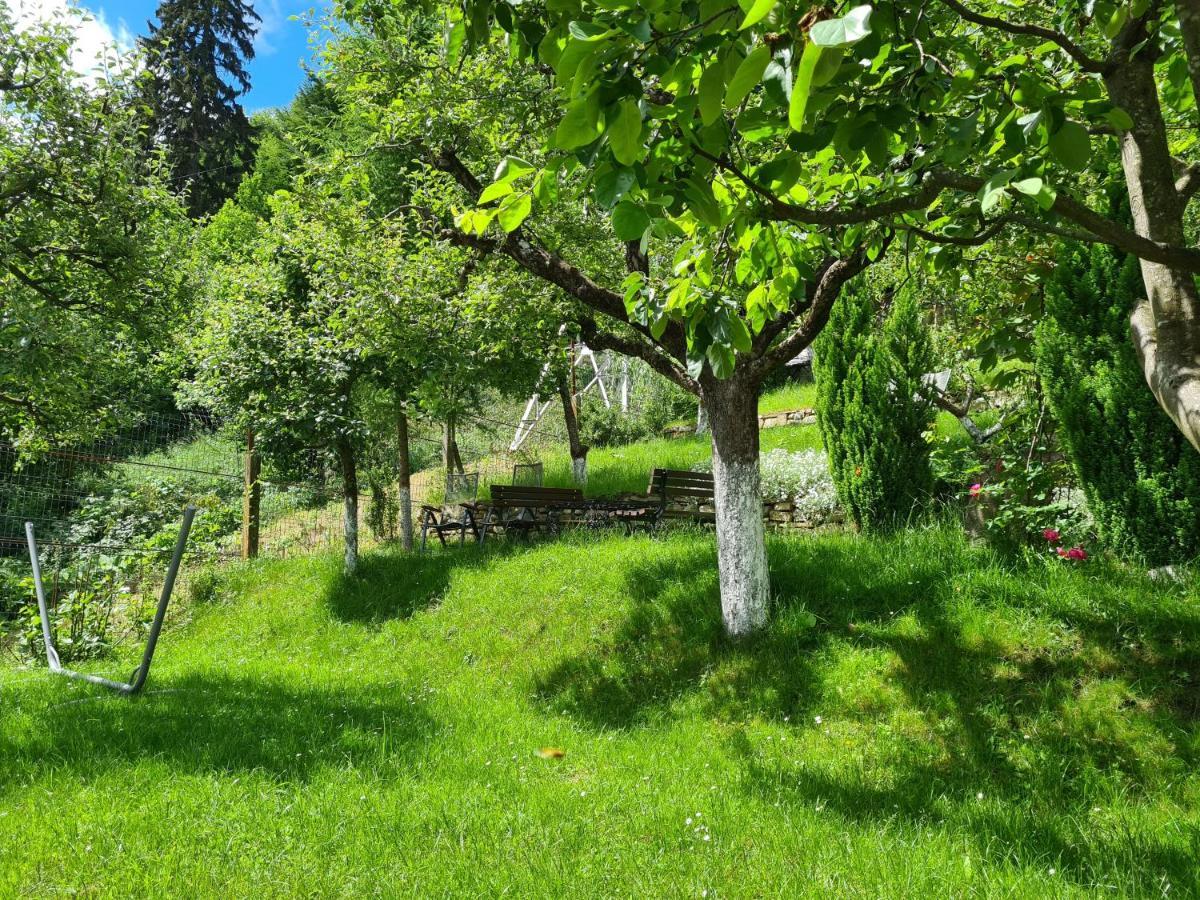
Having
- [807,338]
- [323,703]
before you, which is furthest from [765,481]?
[323,703]

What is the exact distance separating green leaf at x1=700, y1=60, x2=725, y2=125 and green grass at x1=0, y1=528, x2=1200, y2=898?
275cm

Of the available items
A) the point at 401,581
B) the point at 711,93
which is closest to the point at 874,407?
the point at 401,581

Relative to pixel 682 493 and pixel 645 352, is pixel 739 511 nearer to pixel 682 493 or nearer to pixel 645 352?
pixel 645 352

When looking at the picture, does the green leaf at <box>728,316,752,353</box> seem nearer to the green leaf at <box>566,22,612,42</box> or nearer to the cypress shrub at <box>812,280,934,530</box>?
the green leaf at <box>566,22,612,42</box>

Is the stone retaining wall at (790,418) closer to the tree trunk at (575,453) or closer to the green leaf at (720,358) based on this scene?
the tree trunk at (575,453)

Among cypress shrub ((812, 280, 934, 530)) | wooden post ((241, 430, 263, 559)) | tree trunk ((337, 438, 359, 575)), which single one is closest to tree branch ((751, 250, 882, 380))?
cypress shrub ((812, 280, 934, 530))

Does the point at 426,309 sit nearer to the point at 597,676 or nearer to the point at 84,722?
the point at 597,676

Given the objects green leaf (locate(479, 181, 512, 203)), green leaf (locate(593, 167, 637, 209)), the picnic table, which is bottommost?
the picnic table

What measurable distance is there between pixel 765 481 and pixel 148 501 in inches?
417

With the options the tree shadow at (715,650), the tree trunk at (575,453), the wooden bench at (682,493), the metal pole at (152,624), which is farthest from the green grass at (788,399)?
the metal pole at (152,624)

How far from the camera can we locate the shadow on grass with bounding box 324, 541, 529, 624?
916cm

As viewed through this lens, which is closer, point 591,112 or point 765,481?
point 591,112

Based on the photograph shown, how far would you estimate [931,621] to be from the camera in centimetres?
556

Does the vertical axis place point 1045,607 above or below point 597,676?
above
